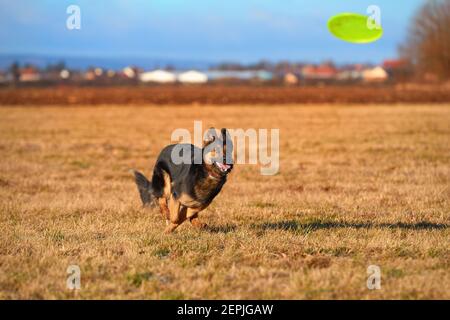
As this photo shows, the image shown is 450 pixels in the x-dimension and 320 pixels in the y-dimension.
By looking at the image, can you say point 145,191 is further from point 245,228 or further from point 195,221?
point 245,228

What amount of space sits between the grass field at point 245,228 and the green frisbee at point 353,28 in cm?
286

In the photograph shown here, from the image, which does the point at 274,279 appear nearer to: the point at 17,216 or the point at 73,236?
the point at 73,236

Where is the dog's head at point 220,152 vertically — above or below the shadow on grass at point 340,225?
above

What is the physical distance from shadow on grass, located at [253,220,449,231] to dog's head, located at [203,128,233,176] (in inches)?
45.2

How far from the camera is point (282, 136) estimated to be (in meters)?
21.8

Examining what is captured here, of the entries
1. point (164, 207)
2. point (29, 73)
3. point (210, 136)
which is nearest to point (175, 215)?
point (164, 207)

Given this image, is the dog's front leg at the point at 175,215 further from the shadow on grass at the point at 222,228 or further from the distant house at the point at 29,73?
the distant house at the point at 29,73

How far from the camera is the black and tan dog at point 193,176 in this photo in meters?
7.31

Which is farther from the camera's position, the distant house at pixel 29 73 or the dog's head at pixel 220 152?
the distant house at pixel 29 73

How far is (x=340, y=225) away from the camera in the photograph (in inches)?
322

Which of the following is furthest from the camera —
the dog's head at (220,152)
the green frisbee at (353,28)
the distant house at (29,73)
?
the distant house at (29,73)

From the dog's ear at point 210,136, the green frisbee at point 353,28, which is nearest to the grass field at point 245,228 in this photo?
the dog's ear at point 210,136

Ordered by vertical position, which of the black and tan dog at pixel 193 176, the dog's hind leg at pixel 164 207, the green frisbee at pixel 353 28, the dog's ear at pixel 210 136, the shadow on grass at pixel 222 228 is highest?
the green frisbee at pixel 353 28

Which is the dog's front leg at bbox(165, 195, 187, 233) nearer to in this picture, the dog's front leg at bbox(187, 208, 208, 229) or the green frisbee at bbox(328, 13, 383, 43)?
the dog's front leg at bbox(187, 208, 208, 229)
